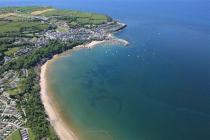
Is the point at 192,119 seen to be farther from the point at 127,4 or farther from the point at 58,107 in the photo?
the point at 127,4

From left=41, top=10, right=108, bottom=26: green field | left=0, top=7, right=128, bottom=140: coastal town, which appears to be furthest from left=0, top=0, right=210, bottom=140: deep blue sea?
left=41, top=10, right=108, bottom=26: green field

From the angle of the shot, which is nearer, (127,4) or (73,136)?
(73,136)

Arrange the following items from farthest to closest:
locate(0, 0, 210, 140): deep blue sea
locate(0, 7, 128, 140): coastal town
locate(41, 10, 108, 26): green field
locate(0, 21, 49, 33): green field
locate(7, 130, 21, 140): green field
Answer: locate(41, 10, 108, 26): green field, locate(0, 21, 49, 33): green field, locate(0, 7, 128, 140): coastal town, locate(0, 0, 210, 140): deep blue sea, locate(7, 130, 21, 140): green field

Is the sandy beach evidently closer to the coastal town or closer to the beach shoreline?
the beach shoreline

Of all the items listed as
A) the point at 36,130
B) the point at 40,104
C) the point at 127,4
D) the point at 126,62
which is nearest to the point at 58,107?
the point at 40,104

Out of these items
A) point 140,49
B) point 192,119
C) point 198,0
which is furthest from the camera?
point 198,0

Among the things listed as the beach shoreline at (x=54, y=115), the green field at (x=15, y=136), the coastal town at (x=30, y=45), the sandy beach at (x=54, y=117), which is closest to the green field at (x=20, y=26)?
the coastal town at (x=30, y=45)
